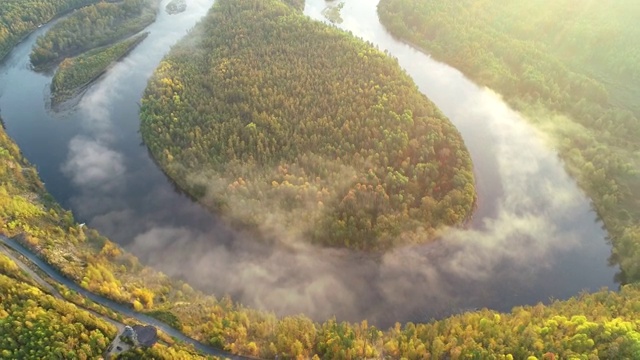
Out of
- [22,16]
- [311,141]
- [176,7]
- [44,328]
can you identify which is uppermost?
[176,7]

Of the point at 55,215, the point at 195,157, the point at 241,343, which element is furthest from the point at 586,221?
the point at 55,215

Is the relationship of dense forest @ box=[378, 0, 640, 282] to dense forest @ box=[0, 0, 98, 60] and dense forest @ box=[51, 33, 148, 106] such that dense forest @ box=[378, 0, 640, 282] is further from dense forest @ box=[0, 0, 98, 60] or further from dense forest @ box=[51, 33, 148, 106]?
dense forest @ box=[0, 0, 98, 60]

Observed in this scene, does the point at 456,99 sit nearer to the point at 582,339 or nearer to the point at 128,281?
the point at 582,339

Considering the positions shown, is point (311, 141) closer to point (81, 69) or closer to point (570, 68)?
point (81, 69)

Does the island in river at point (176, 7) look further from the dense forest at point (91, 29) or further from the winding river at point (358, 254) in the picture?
the winding river at point (358, 254)

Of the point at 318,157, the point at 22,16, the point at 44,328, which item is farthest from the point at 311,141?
the point at 22,16

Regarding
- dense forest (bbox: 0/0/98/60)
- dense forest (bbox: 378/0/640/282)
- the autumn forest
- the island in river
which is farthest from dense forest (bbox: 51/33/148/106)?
dense forest (bbox: 378/0/640/282)

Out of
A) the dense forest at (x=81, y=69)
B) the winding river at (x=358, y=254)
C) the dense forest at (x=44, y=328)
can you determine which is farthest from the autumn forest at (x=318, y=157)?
the winding river at (x=358, y=254)
